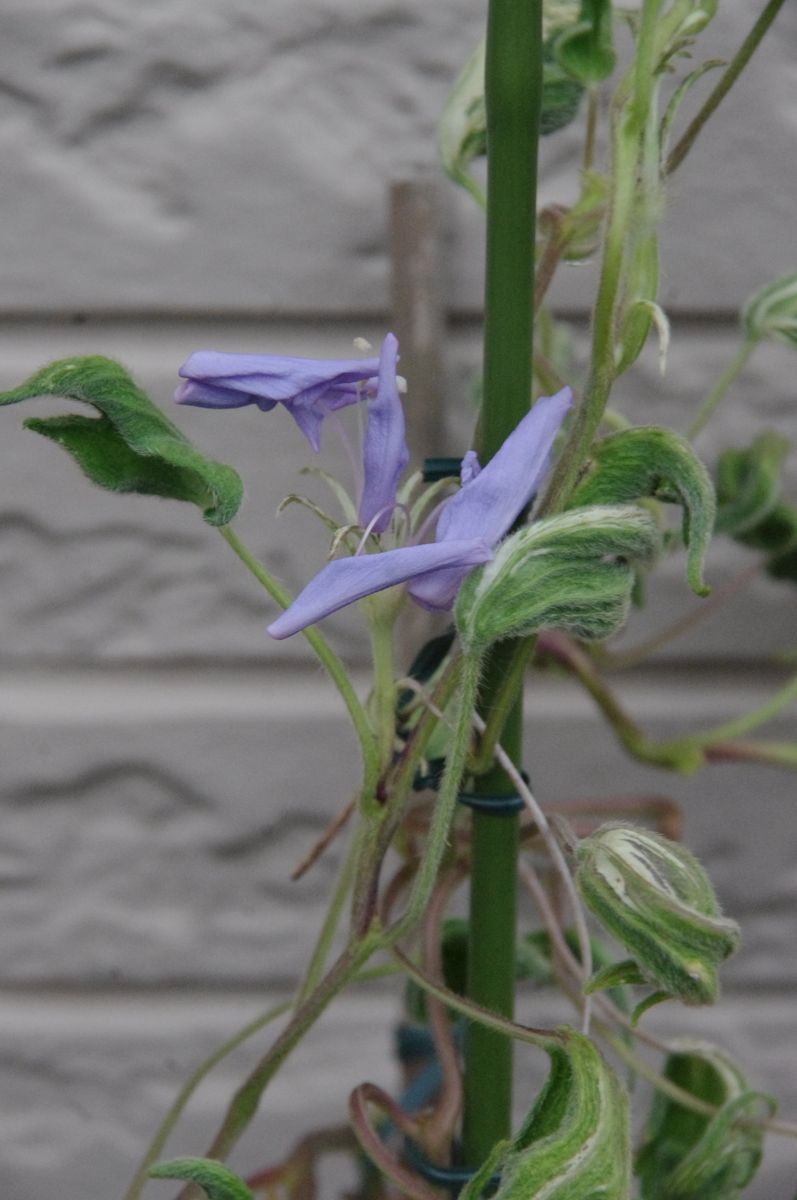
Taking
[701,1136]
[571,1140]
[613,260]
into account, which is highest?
[613,260]

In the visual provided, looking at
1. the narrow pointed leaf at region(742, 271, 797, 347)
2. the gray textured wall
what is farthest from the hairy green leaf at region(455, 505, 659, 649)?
the gray textured wall

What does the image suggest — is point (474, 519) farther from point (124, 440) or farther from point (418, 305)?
point (418, 305)

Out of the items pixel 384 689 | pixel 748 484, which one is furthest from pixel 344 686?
pixel 748 484

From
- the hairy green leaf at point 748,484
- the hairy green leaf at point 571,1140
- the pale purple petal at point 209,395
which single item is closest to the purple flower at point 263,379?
the pale purple petal at point 209,395

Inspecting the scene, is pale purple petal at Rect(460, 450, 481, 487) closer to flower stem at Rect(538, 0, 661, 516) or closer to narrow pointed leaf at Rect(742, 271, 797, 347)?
flower stem at Rect(538, 0, 661, 516)

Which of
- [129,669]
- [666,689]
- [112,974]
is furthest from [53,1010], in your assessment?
[666,689]

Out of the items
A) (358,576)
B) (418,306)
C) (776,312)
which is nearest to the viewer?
(358,576)
